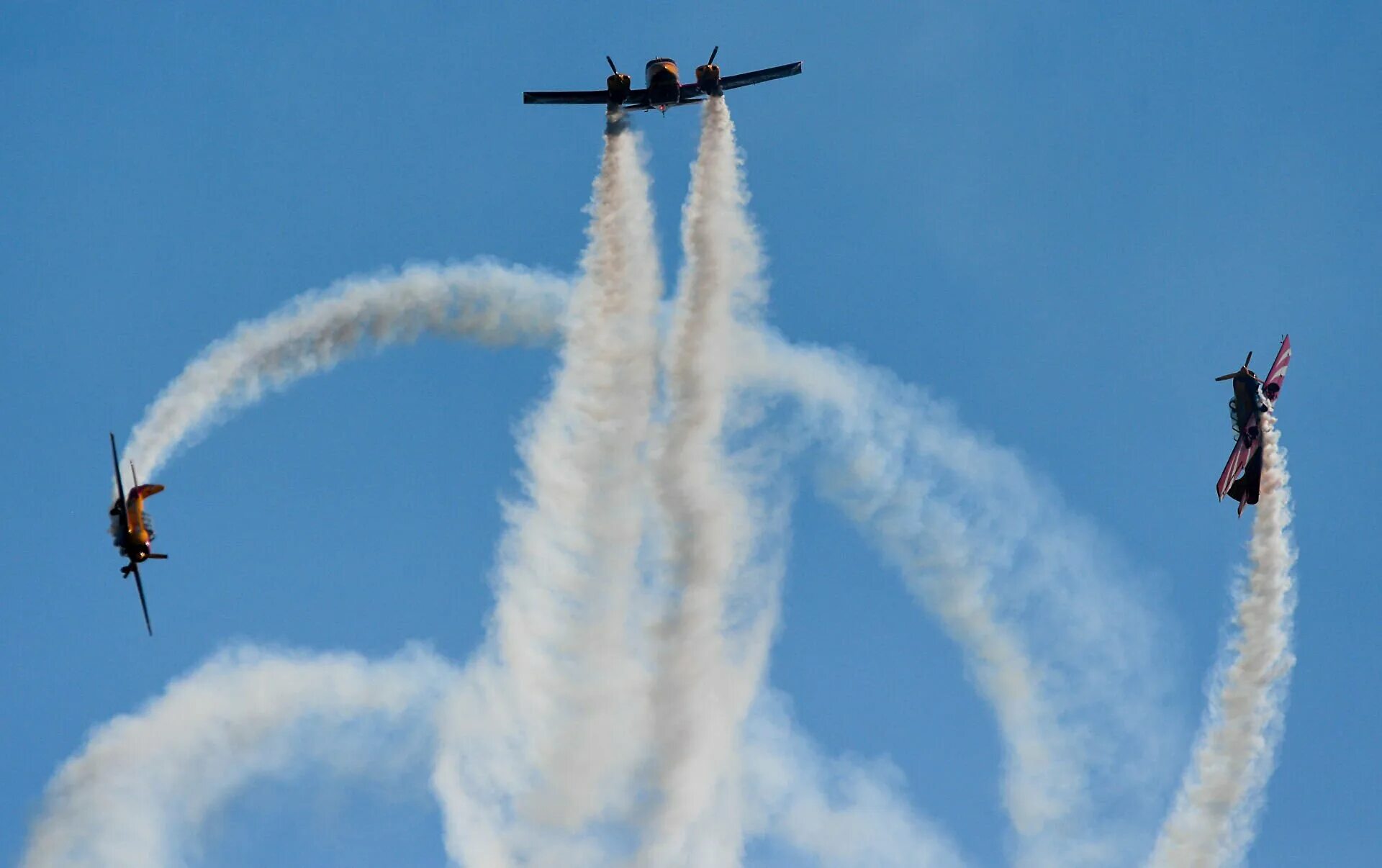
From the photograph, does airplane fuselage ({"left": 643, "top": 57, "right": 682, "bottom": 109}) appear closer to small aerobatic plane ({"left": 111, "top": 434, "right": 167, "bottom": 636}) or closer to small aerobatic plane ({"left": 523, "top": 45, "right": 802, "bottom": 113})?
small aerobatic plane ({"left": 523, "top": 45, "right": 802, "bottom": 113})

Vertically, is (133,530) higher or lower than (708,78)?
lower

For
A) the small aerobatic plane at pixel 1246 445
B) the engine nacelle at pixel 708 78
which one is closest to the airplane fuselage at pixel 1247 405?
the small aerobatic plane at pixel 1246 445

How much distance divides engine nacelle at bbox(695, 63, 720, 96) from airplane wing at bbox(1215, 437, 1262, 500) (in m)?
20.7

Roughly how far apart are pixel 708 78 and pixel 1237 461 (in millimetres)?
21318

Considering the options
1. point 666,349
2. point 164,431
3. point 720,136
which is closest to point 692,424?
point 666,349

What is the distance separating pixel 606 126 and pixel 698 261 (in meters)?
5.40

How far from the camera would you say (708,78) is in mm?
74062

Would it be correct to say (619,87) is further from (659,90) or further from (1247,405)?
(1247,405)

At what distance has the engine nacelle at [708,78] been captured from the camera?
74062mm

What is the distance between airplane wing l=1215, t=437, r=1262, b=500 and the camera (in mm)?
74875

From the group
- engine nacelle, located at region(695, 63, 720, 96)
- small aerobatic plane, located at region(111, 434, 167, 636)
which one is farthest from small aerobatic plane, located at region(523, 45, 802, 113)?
small aerobatic plane, located at region(111, 434, 167, 636)

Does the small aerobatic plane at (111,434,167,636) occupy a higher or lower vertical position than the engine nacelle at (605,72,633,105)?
lower

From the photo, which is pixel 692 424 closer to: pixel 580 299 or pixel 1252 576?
pixel 580 299

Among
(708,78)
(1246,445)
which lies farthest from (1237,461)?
(708,78)
